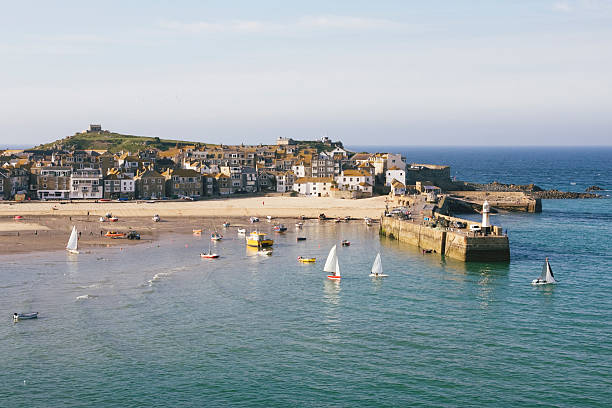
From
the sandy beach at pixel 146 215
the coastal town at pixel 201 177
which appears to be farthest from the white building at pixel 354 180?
the sandy beach at pixel 146 215

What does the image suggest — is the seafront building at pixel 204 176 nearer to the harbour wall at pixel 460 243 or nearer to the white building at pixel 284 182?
the white building at pixel 284 182

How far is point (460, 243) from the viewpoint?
2598 inches

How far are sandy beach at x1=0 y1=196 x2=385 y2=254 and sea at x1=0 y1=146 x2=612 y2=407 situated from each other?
11.9 metres

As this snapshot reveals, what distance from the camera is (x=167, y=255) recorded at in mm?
68062

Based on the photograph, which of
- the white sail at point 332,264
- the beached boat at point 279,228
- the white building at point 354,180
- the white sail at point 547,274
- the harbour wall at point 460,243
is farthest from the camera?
the white building at point 354,180

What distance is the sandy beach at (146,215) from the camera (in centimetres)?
7912

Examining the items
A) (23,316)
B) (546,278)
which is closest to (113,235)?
(23,316)

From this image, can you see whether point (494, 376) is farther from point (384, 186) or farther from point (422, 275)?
point (384, 186)

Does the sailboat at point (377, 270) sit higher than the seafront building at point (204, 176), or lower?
lower

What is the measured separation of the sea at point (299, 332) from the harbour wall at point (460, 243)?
140 cm

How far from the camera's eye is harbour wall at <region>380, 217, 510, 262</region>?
65.0 meters

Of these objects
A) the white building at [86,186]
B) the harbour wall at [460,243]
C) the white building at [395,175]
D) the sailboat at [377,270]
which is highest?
the white building at [395,175]

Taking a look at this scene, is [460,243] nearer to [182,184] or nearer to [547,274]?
[547,274]

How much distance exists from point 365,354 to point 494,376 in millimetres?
7072
